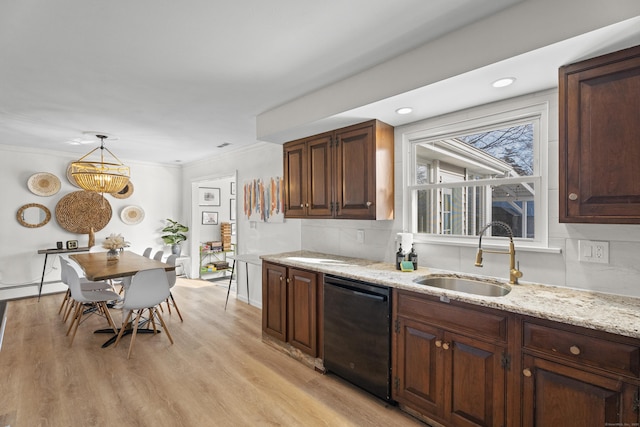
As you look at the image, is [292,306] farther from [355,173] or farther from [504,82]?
[504,82]

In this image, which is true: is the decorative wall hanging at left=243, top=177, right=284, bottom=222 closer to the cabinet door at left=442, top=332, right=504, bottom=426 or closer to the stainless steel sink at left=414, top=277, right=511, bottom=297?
the stainless steel sink at left=414, top=277, right=511, bottom=297

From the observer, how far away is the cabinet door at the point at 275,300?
3.04 m

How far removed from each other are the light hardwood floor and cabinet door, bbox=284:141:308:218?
1.43 meters

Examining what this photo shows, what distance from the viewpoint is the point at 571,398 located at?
4.80ft

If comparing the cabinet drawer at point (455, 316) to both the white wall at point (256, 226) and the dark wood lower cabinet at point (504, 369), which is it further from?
the white wall at point (256, 226)

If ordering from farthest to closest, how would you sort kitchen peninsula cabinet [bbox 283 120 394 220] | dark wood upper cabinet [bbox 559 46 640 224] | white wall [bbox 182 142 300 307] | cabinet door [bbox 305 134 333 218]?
white wall [bbox 182 142 300 307] → cabinet door [bbox 305 134 333 218] → kitchen peninsula cabinet [bbox 283 120 394 220] → dark wood upper cabinet [bbox 559 46 640 224]

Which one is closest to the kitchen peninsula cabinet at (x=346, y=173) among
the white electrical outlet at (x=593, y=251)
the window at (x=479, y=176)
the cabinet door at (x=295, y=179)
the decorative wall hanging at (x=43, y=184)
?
the cabinet door at (x=295, y=179)

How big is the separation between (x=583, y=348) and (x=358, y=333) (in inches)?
→ 52.2

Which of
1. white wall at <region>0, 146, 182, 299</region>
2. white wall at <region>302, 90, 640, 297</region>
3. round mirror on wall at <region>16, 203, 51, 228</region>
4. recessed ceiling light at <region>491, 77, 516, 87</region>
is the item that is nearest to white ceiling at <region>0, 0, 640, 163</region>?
recessed ceiling light at <region>491, 77, 516, 87</region>

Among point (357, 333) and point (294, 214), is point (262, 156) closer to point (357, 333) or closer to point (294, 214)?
point (294, 214)

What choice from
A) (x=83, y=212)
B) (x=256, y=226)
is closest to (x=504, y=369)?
(x=256, y=226)

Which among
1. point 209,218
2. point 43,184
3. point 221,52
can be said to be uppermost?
point 221,52

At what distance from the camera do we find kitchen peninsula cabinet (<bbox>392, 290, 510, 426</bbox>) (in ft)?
5.58

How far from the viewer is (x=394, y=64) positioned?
2135mm
